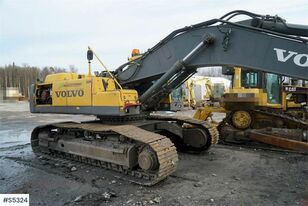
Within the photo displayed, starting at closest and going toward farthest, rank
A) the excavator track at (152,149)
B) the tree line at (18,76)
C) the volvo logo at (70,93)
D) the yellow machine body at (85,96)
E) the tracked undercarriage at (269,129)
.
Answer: the excavator track at (152,149), the yellow machine body at (85,96), the volvo logo at (70,93), the tracked undercarriage at (269,129), the tree line at (18,76)

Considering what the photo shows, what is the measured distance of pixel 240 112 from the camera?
9266mm

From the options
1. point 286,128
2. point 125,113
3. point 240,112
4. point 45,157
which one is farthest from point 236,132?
point 45,157

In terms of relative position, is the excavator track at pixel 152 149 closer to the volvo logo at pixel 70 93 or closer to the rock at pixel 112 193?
the rock at pixel 112 193

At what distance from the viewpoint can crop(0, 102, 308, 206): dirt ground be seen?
15.9ft

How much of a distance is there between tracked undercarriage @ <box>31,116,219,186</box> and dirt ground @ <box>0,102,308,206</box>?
0.80ft

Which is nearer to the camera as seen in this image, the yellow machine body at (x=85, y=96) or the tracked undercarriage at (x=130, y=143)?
the tracked undercarriage at (x=130, y=143)

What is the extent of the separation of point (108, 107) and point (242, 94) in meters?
4.37

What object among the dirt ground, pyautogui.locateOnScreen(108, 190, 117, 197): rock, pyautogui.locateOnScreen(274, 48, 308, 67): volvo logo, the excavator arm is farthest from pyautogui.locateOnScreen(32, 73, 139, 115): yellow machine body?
pyautogui.locateOnScreen(274, 48, 308, 67): volvo logo

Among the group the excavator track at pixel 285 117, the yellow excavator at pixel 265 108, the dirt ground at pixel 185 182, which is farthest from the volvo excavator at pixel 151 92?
the excavator track at pixel 285 117

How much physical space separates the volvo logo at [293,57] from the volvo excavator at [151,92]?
0.01 m

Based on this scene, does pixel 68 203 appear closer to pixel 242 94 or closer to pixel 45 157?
pixel 45 157

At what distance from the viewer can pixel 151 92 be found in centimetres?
659

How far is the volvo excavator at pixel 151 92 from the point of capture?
16.1 feet

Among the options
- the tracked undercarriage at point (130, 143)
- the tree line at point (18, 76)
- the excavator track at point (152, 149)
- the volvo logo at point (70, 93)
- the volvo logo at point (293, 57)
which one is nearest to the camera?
the volvo logo at point (293, 57)
